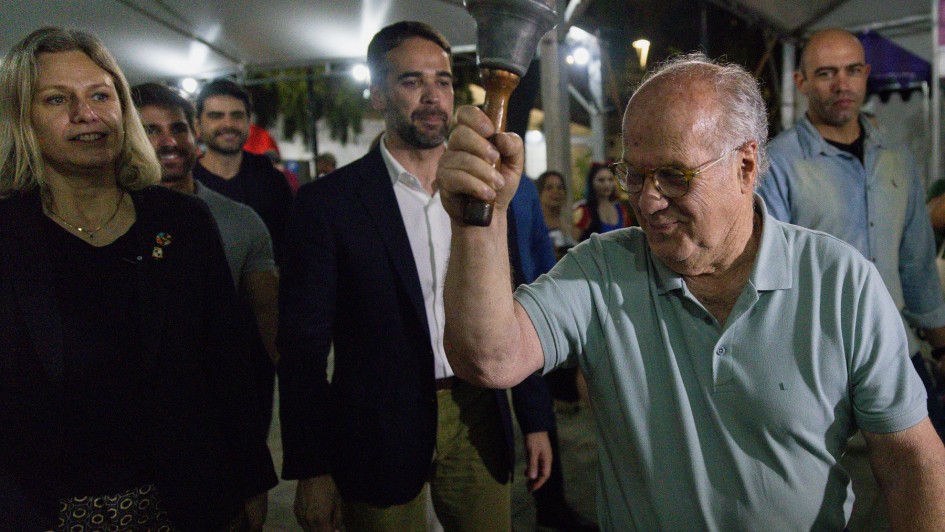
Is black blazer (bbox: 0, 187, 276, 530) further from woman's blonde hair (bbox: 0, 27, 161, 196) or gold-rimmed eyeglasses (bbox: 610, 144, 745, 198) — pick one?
gold-rimmed eyeglasses (bbox: 610, 144, 745, 198)

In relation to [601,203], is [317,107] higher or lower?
higher

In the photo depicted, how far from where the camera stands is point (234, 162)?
4.09m

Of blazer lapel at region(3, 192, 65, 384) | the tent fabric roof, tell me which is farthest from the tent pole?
blazer lapel at region(3, 192, 65, 384)

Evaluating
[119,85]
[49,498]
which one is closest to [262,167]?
[119,85]

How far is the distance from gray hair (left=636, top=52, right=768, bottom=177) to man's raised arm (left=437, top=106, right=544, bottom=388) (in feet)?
1.71

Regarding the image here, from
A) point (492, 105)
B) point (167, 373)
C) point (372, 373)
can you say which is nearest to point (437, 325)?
point (372, 373)

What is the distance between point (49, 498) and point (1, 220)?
72 cm

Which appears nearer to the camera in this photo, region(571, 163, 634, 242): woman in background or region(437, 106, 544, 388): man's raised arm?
region(437, 106, 544, 388): man's raised arm

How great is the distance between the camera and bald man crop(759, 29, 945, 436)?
3018 mm

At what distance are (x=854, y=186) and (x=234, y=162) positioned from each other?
3228 mm

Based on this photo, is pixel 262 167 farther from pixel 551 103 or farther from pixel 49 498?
pixel 551 103

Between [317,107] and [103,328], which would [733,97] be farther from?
[317,107]

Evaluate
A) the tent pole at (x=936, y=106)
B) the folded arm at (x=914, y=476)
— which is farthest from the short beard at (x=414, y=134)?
the tent pole at (x=936, y=106)

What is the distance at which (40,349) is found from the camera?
1771 mm
